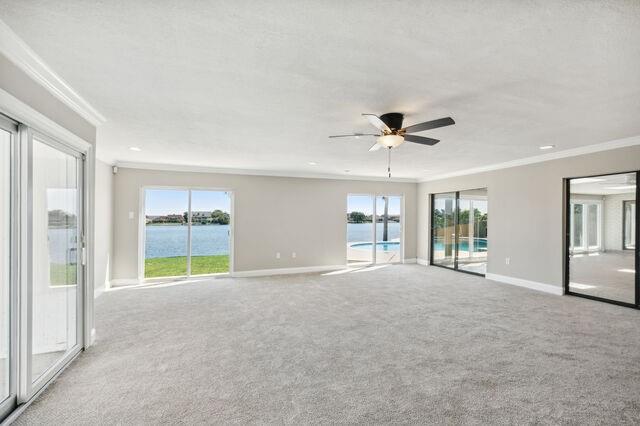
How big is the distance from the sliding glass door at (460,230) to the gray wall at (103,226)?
291 inches

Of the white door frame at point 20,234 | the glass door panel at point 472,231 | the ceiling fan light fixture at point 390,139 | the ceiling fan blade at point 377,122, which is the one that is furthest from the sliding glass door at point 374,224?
the white door frame at point 20,234

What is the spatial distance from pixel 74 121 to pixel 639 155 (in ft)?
22.1

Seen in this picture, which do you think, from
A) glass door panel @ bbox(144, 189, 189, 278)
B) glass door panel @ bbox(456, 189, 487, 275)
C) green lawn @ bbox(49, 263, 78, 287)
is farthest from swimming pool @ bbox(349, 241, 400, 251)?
green lawn @ bbox(49, 263, 78, 287)

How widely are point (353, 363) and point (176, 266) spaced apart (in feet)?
19.9

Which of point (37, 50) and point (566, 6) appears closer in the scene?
point (566, 6)

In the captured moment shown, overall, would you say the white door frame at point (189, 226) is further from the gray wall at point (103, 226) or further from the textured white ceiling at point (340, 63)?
the textured white ceiling at point (340, 63)

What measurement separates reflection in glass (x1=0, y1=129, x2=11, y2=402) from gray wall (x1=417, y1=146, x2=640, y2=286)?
22.2 feet

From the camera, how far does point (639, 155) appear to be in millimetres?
4168

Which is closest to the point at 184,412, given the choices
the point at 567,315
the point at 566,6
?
the point at 566,6

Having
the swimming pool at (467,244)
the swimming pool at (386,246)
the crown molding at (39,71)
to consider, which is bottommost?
the swimming pool at (386,246)

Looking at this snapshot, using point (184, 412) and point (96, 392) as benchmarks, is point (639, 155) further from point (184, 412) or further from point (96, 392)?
point (96, 392)

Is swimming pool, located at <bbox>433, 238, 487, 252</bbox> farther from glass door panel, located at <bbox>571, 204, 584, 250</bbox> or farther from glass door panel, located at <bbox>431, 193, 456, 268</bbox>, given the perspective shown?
glass door panel, located at <bbox>571, 204, 584, 250</bbox>

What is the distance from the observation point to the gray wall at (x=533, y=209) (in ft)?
15.5

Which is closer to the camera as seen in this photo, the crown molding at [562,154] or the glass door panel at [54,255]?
the glass door panel at [54,255]
